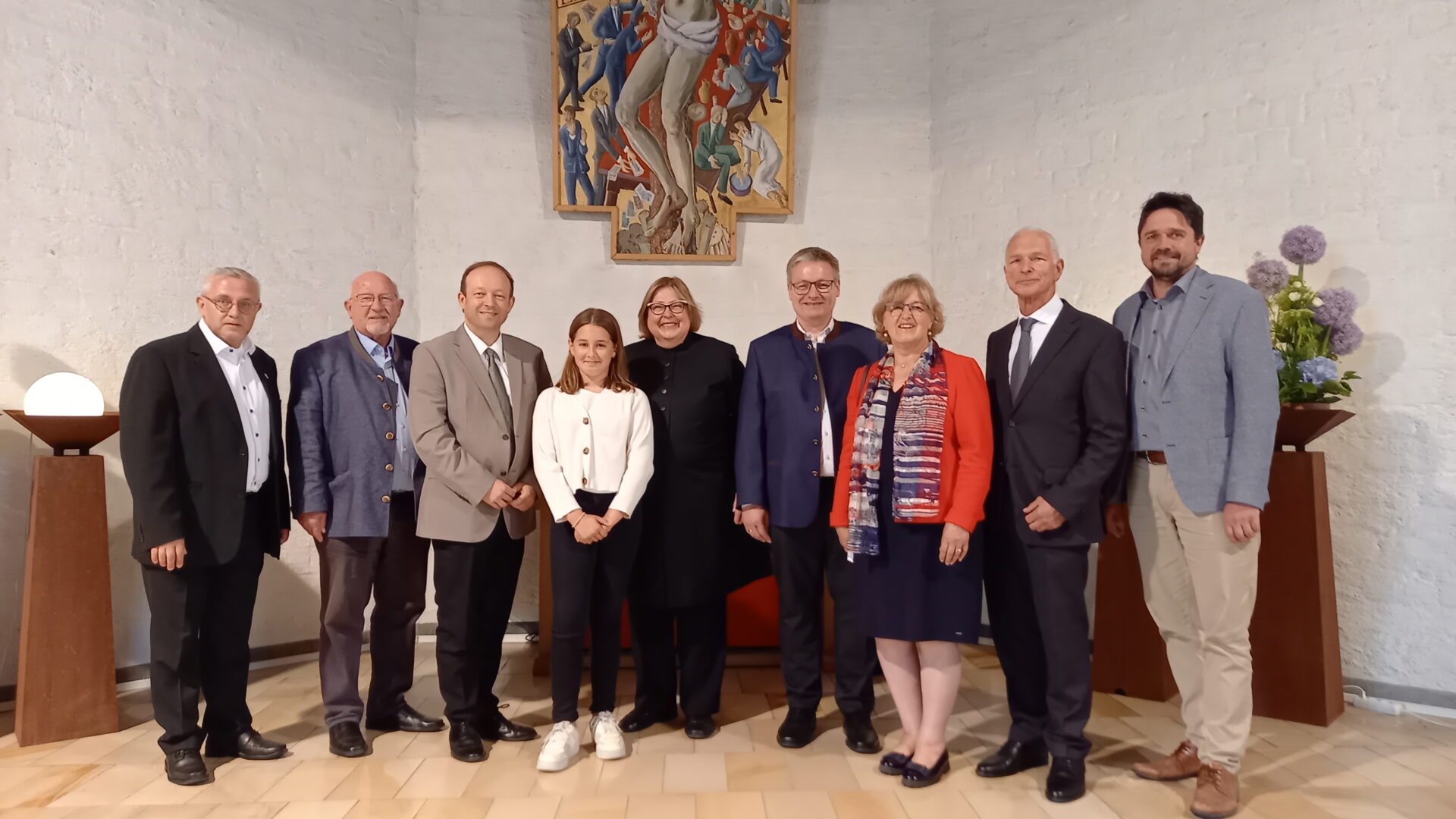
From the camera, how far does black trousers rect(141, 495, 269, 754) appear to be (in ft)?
8.87

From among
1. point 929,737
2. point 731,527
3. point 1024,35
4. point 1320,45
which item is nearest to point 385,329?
point 731,527

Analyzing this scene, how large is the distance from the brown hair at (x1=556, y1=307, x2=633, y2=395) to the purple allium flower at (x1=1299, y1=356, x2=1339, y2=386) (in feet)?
7.87

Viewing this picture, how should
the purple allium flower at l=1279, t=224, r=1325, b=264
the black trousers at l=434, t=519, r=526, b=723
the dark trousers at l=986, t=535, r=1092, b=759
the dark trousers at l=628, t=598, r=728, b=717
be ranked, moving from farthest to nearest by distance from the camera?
1. the purple allium flower at l=1279, t=224, r=1325, b=264
2. the dark trousers at l=628, t=598, r=728, b=717
3. the black trousers at l=434, t=519, r=526, b=723
4. the dark trousers at l=986, t=535, r=1092, b=759

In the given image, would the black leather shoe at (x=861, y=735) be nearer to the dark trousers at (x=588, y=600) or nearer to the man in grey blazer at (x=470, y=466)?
the dark trousers at (x=588, y=600)

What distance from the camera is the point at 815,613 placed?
2.95 m

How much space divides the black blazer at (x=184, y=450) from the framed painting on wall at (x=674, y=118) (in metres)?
2.36

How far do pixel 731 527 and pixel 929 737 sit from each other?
947 mm

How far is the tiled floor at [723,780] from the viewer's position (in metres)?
2.44

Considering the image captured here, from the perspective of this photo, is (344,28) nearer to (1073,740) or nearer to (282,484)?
(282,484)

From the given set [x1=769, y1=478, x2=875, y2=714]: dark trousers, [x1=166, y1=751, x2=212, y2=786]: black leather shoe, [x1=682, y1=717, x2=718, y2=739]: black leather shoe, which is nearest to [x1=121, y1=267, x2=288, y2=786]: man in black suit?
[x1=166, y1=751, x2=212, y2=786]: black leather shoe

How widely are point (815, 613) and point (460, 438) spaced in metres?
1.31

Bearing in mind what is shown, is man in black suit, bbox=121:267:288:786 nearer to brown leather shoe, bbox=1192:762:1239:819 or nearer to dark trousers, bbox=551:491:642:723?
dark trousers, bbox=551:491:642:723

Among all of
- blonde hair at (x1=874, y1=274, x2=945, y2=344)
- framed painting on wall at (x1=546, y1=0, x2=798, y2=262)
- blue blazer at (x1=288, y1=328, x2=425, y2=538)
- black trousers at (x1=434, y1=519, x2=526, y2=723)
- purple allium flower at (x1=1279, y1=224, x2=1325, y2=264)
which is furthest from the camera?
framed painting on wall at (x1=546, y1=0, x2=798, y2=262)

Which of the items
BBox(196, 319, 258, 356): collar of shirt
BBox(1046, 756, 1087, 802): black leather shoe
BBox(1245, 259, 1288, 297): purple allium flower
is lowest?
BBox(1046, 756, 1087, 802): black leather shoe
